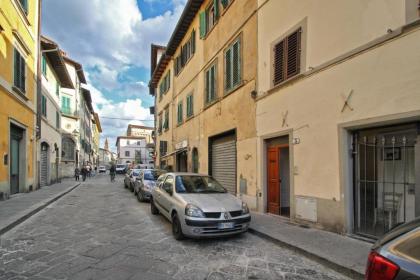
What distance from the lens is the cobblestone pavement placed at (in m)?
4.54

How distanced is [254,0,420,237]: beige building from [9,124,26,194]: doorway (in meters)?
11.5

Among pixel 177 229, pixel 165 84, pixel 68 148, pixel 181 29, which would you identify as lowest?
pixel 177 229

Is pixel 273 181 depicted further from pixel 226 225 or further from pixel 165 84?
pixel 165 84

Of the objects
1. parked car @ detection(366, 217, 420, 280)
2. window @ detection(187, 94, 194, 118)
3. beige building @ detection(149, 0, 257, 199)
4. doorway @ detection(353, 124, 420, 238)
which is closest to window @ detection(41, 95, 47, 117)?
beige building @ detection(149, 0, 257, 199)

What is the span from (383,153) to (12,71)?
44.9 ft

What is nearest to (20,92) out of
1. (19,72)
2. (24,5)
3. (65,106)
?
(19,72)

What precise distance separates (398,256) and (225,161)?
434 inches

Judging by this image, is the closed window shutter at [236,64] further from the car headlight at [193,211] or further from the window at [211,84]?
the car headlight at [193,211]

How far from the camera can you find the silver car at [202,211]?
6.12 metres

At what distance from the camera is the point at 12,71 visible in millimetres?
12594

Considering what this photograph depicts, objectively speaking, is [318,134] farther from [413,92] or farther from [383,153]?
[413,92]

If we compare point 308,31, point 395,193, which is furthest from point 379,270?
point 308,31

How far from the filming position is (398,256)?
2037 millimetres

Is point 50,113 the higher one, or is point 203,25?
point 203,25
